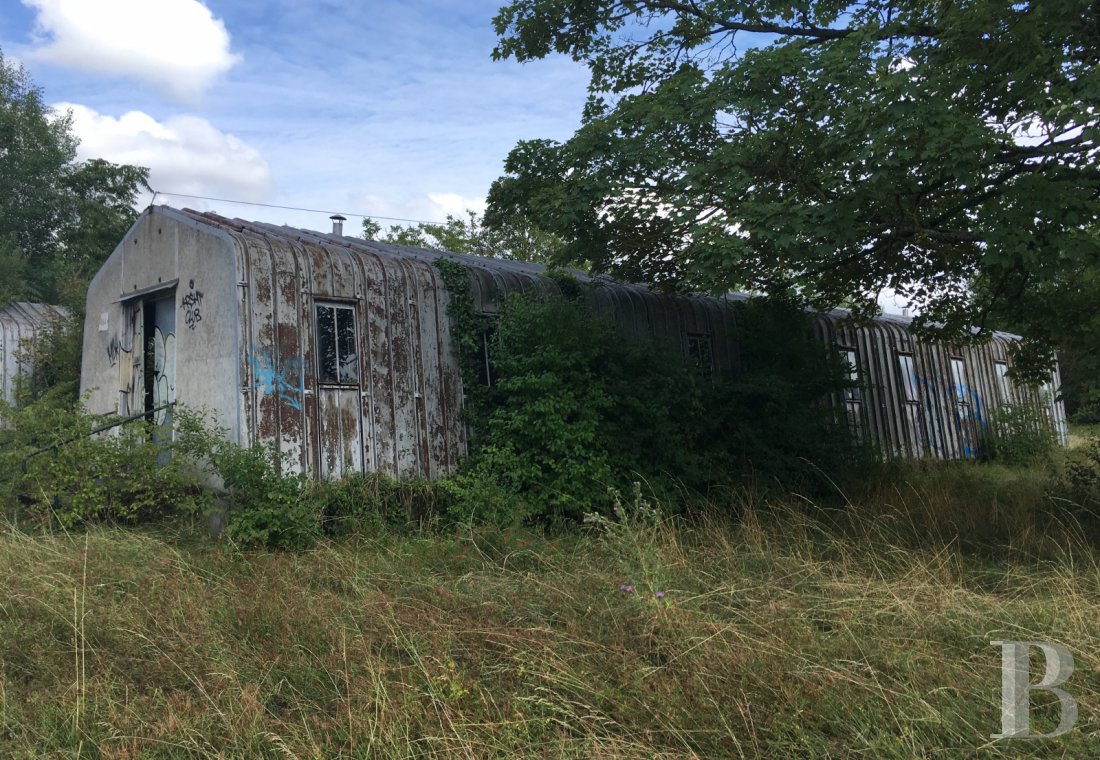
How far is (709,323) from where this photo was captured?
14086 mm

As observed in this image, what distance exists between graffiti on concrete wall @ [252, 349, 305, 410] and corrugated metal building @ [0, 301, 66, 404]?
9016mm

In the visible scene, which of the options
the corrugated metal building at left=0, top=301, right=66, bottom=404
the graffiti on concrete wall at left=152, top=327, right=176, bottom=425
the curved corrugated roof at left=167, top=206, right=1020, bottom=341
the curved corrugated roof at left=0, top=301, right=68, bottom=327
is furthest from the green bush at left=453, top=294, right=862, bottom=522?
the curved corrugated roof at left=0, top=301, right=68, bottom=327

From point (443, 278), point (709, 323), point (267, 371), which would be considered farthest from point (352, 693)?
point (709, 323)

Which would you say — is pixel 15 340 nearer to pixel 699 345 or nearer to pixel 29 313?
pixel 29 313

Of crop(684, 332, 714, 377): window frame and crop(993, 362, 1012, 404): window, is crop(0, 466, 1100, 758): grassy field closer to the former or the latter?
crop(684, 332, 714, 377): window frame

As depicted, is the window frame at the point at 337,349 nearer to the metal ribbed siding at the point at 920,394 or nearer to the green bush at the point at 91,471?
the green bush at the point at 91,471

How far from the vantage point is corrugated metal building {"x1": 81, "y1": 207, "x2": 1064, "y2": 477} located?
9.12 m

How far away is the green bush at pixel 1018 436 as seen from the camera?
1844 cm

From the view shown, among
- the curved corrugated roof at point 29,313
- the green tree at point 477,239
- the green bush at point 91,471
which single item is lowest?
the green bush at point 91,471

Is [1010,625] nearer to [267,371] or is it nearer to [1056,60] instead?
[1056,60]

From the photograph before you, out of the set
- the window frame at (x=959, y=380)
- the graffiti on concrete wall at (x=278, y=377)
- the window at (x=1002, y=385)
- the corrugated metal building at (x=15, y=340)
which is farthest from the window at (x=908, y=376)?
the corrugated metal building at (x=15, y=340)

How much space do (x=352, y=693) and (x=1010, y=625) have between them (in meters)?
3.74

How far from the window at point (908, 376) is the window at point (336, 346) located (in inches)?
493

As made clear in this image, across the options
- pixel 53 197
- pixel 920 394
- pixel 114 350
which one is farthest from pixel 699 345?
pixel 53 197
